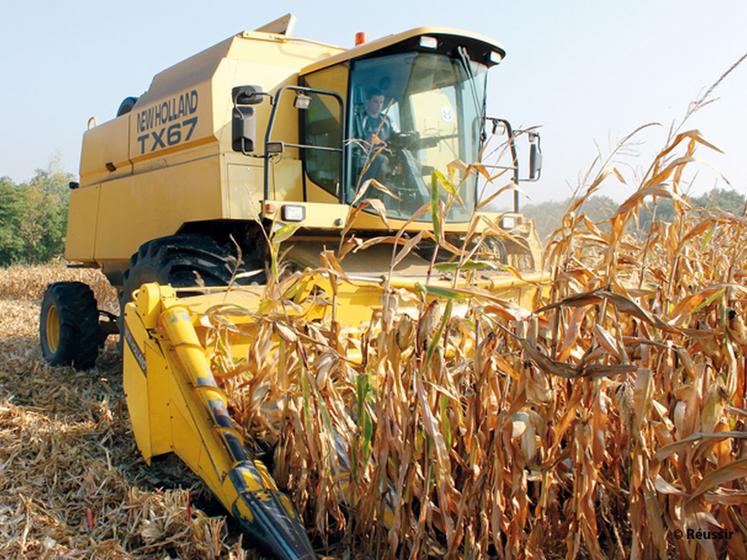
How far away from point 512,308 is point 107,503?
1.54 m

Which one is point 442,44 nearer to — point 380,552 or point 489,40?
point 489,40

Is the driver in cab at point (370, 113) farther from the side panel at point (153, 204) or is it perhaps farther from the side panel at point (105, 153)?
the side panel at point (105, 153)

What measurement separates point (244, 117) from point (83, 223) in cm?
317

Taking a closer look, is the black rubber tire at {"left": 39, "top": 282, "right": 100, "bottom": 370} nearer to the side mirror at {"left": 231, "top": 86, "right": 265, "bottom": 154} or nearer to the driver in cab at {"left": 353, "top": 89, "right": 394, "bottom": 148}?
the side mirror at {"left": 231, "top": 86, "right": 265, "bottom": 154}

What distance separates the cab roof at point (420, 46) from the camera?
407 centimetres

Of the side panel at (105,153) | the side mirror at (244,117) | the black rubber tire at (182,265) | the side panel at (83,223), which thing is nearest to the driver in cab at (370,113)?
the side mirror at (244,117)

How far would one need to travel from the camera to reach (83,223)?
6285 millimetres

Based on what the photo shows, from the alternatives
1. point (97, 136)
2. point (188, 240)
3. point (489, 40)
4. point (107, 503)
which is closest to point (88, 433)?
point (107, 503)

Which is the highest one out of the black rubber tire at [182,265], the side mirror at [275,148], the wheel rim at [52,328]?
the side mirror at [275,148]

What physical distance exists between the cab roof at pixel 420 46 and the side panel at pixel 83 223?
2785 millimetres

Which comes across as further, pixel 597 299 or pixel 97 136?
pixel 97 136

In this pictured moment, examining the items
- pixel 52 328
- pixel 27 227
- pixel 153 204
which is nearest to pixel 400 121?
pixel 153 204

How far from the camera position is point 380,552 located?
183 centimetres

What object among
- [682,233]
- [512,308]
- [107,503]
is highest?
[682,233]
